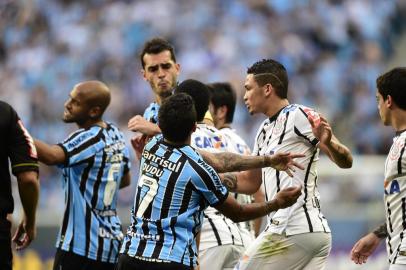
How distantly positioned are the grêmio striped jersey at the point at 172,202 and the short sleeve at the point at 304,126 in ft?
3.93

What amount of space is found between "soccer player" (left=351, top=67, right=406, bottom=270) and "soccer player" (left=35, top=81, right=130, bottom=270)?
2749 mm

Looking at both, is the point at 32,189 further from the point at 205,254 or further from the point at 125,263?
the point at 205,254

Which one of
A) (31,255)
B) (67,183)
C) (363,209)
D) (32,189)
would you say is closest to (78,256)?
(67,183)

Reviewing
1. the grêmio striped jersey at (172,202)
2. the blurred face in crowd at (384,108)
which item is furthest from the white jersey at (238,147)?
the grêmio striped jersey at (172,202)

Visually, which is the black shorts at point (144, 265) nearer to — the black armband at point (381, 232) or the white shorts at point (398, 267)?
the white shorts at point (398, 267)

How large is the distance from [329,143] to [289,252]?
95 centimetres

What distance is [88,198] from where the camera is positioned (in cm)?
888

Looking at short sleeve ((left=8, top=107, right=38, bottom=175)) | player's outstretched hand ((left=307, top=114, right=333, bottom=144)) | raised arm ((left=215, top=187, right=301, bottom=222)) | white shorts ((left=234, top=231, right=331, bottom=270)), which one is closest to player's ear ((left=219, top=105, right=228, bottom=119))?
white shorts ((left=234, top=231, right=331, bottom=270))

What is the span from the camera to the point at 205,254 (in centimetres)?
866

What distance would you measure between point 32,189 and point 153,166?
3.29ft

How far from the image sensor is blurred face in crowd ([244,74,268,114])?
805 cm

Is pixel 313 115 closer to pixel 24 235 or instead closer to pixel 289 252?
pixel 289 252

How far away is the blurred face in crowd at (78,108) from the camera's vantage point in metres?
9.07

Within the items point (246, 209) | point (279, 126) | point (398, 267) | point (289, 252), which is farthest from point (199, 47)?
point (398, 267)
